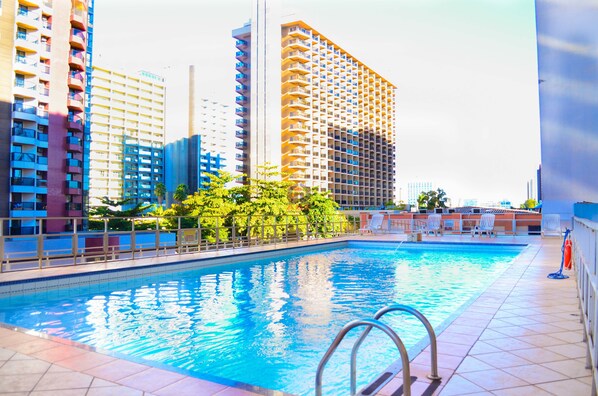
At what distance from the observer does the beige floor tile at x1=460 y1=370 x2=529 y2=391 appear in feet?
8.84

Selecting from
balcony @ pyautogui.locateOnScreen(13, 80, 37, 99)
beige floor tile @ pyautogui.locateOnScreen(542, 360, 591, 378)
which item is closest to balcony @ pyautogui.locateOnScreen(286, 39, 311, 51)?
balcony @ pyautogui.locateOnScreen(13, 80, 37, 99)

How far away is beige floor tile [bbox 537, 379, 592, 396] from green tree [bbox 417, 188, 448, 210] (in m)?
57.8

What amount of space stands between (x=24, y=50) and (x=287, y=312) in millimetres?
35089

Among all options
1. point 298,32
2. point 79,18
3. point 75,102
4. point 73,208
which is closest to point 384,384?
point 73,208

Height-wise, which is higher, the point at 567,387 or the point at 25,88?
the point at 25,88

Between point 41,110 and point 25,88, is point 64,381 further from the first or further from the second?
point 41,110

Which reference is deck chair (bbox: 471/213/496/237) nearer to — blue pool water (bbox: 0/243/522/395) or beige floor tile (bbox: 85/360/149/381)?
blue pool water (bbox: 0/243/522/395)

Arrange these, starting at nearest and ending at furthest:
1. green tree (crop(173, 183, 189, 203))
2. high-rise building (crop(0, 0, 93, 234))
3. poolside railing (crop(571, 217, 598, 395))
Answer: poolside railing (crop(571, 217, 598, 395)) → high-rise building (crop(0, 0, 93, 234)) → green tree (crop(173, 183, 189, 203))

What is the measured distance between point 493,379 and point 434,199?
59946 mm

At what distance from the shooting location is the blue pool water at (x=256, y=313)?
3.99m

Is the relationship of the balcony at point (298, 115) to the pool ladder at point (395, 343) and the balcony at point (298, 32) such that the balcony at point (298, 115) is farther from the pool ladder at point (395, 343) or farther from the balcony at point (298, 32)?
the pool ladder at point (395, 343)

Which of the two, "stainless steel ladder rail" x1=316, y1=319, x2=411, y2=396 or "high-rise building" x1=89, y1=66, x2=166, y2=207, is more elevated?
"high-rise building" x1=89, y1=66, x2=166, y2=207

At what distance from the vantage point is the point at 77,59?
35.7 metres

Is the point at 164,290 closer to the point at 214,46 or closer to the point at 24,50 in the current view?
the point at 24,50
